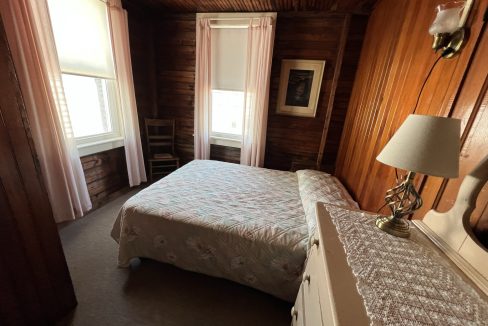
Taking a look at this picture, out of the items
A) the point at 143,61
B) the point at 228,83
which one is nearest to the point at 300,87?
the point at 228,83

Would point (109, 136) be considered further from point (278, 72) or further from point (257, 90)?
point (278, 72)

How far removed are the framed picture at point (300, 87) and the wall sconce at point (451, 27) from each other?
69.1 inches

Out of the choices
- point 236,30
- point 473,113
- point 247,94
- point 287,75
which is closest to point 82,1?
point 236,30

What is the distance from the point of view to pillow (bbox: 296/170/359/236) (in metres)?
1.48

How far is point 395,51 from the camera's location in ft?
5.18

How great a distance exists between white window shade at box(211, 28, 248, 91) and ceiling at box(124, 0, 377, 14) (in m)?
0.25

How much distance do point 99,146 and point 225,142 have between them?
165 centimetres

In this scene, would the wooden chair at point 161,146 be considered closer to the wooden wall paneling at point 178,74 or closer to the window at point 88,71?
the wooden wall paneling at point 178,74

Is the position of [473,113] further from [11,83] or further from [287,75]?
[287,75]

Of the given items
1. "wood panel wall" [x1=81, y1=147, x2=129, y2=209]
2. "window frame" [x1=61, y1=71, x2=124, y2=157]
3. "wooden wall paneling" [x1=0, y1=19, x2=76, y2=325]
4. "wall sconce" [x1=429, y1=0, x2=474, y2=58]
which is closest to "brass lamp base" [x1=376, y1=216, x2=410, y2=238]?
"wall sconce" [x1=429, y1=0, x2=474, y2=58]

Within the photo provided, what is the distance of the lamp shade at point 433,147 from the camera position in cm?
66

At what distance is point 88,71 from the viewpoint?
2240 millimetres

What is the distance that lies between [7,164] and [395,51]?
8.20 ft

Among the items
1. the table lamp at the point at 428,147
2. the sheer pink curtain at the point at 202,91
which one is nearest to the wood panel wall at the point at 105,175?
the sheer pink curtain at the point at 202,91
